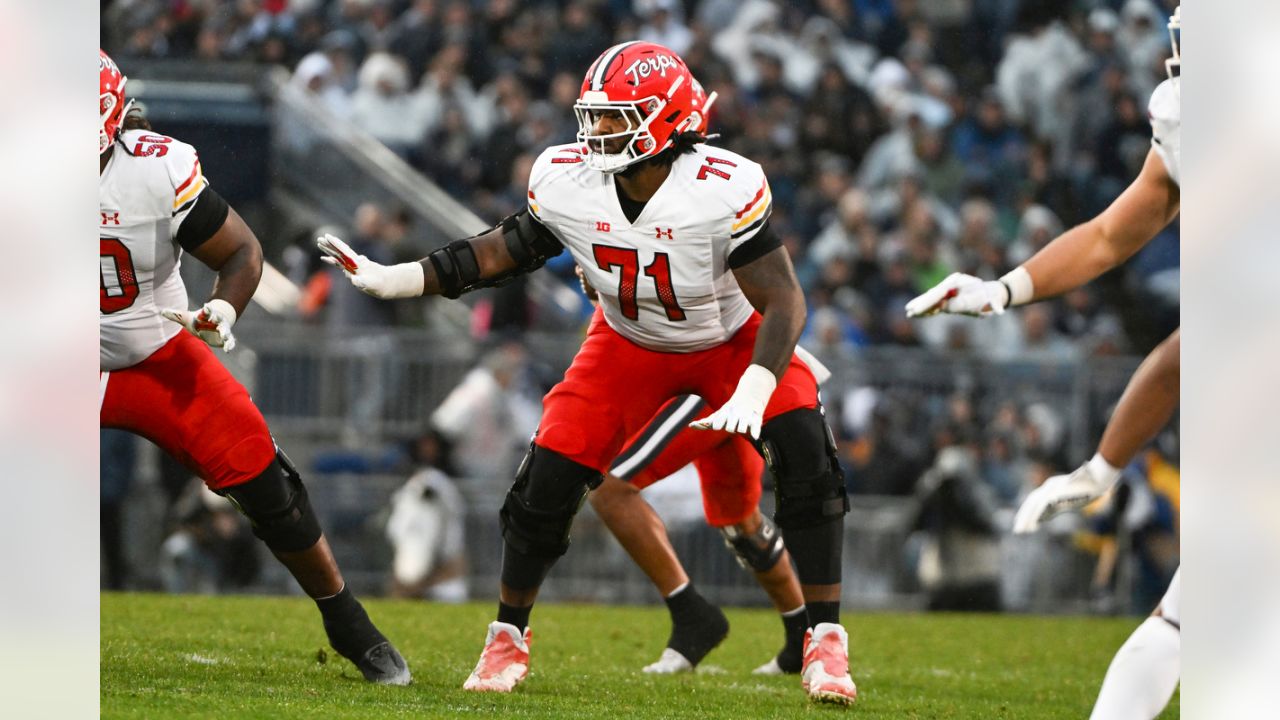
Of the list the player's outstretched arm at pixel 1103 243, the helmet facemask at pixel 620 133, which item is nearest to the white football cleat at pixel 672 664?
the helmet facemask at pixel 620 133

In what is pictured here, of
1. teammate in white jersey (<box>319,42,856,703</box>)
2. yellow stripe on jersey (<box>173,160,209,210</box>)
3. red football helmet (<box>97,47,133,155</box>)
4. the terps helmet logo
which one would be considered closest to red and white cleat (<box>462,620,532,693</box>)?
teammate in white jersey (<box>319,42,856,703</box>)

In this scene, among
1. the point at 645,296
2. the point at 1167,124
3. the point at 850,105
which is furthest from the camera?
the point at 850,105

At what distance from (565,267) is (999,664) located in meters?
5.18

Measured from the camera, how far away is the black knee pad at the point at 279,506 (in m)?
4.50

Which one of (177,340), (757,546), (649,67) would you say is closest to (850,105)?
(757,546)

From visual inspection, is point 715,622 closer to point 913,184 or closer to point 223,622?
point 223,622

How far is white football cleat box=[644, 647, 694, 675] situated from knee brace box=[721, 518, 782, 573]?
406 mm

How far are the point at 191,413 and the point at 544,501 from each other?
1.02m

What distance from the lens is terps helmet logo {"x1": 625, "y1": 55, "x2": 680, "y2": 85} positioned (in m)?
4.50

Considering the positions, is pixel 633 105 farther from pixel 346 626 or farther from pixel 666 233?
pixel 346 626

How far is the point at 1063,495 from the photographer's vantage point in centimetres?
423
